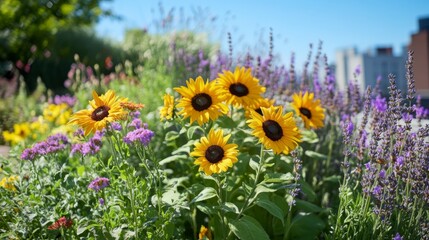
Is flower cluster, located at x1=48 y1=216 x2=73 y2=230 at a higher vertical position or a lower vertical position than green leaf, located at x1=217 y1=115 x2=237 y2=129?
Answer: lower

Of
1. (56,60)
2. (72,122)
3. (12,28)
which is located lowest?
(72,122)

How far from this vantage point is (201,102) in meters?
2.61

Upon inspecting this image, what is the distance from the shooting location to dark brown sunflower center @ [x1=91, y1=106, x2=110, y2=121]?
2408mm

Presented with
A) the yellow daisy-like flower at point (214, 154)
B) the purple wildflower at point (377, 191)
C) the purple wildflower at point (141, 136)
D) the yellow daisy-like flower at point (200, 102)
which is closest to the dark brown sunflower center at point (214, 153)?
the yellow daisy-like flower at point (214, 154)

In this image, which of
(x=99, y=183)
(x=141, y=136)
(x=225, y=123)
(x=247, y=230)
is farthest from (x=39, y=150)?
(x=247, y=230)

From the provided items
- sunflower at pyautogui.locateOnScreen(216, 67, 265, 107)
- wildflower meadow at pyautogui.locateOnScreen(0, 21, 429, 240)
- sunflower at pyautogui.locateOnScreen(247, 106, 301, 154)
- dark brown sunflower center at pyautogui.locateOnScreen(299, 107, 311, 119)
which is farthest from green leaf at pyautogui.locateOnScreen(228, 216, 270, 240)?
dark brown sunflower center at pyautogui.locateOnScreen(299, 107, 311, 119)

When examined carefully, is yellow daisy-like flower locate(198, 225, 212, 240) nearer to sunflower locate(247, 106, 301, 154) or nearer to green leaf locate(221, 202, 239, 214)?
green leaf locate(221, 202, 239, 214)

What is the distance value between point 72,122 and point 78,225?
0.62 meters

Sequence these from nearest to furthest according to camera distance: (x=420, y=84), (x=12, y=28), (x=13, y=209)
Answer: (x=13, y=209)
(x=12, y=28)
(x=420, y=84)

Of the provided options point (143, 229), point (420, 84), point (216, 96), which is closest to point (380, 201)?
point (216, 96)

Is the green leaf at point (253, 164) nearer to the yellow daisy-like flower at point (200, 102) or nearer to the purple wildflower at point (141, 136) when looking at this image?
the yellow daisy-like flower at point (200, 102)

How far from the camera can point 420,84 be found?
42688 millimetres

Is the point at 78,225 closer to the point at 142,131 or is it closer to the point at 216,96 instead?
the point at 142,131

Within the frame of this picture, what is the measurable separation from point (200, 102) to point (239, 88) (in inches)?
14.2
